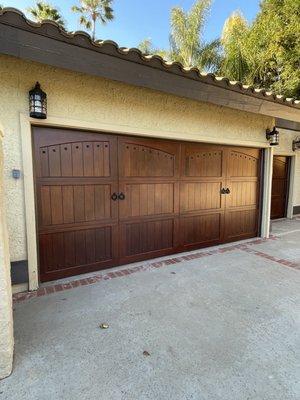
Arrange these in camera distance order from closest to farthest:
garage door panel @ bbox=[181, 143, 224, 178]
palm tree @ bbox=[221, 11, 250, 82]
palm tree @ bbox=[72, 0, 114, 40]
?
garage door panel @ bbox=[181, 143, 224, 178], palm tree @ bbox=[221, 11, 250, 82], palm tree @ bbox=[72, 0, 114, 40]

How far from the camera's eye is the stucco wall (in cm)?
359

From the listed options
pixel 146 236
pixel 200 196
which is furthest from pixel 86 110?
pixel 200 196

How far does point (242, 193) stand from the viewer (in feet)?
21.9

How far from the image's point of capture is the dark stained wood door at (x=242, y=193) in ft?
20.9

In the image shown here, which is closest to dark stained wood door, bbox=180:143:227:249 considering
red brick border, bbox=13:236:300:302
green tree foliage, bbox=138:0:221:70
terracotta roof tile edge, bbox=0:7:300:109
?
red brick border, bbox=13:236:300:302

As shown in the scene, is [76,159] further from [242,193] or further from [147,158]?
[242,193]

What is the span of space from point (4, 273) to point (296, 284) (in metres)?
4.41

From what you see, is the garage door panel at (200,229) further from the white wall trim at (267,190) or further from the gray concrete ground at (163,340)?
the white wall trim at (267,190)

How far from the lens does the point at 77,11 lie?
1385cm

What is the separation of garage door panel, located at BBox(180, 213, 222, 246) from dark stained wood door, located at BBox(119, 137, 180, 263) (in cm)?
27

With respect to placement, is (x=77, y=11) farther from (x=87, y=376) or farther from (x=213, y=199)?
(x=87, y=376)

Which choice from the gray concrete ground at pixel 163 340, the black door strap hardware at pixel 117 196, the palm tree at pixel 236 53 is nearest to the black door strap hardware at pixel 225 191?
the gray concrete ground at pixel 163 340

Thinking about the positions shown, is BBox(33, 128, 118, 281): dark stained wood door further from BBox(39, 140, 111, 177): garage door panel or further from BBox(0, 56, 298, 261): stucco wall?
BBox(0, 56, 298, 261): stucco wall

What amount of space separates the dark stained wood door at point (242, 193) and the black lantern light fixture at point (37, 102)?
4.43 meters
